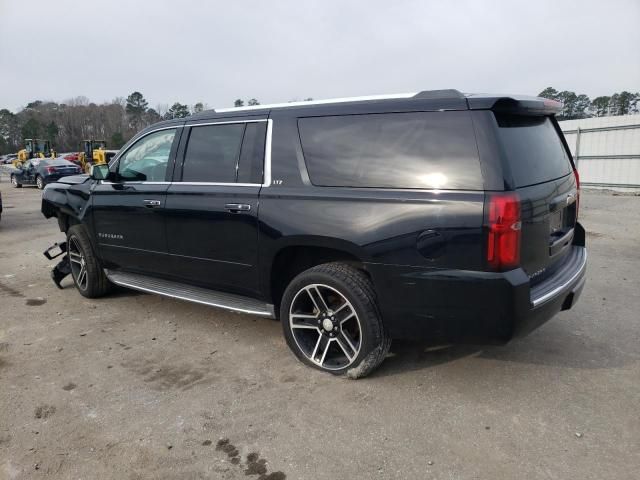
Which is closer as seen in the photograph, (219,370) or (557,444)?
(557,444)

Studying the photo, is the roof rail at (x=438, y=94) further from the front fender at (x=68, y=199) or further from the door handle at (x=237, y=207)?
Answer: the front fender at (x=68, y=199)

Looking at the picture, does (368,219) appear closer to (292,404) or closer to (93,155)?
(292,404)

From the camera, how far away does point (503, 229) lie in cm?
280

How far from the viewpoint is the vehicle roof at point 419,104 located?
297cm

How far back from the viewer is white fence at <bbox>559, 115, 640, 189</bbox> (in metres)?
16.9

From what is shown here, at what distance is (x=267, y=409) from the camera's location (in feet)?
10.5

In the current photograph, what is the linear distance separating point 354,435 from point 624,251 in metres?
6.36

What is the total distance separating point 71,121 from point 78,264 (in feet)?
355

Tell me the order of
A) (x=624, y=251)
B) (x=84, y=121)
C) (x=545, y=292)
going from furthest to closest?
(x=84, y=121), (x=624, y=251), (x=545, y=292)

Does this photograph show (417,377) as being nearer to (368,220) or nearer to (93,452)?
(368,220)

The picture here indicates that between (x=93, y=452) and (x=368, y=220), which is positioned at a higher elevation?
(x=368, y=220)

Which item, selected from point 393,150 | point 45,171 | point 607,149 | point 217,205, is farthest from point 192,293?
point 45,171

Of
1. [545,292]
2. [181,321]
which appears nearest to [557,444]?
[545,292]

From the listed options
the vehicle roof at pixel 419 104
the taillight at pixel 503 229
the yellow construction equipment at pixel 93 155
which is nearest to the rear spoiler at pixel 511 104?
the vehicle roof at pixel 419 104
